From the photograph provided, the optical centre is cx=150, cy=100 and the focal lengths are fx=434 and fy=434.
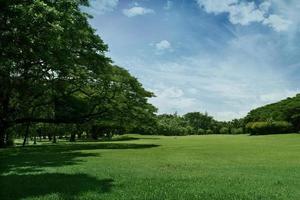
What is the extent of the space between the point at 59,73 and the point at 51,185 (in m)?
21.2

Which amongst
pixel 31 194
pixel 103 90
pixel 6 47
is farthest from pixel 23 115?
pixel 31 194

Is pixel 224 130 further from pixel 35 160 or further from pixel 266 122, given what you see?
pixel 35 160

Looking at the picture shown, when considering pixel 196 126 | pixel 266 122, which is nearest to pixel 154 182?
pixel 266 122

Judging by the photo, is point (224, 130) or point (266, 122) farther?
point (224, 130)

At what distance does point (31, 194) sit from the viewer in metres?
11.9

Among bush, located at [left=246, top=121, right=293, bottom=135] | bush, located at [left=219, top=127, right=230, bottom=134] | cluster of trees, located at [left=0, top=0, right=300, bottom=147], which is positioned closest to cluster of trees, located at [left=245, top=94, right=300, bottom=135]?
bush, located at [left=246, top=121, right=293, bottom=135]

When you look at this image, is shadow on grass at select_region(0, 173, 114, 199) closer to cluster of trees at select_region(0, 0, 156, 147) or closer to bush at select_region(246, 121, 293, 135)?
cluster of trees at select_region(0, 0, 156, 147)

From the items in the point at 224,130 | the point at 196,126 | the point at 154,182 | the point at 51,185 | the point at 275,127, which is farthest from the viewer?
the point at 196,126

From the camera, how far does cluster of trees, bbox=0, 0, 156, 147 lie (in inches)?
708

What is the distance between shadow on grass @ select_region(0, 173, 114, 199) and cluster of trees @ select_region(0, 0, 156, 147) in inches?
233

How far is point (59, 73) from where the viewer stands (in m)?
33.6

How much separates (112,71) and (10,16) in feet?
74.4

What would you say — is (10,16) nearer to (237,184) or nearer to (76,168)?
(76,168)

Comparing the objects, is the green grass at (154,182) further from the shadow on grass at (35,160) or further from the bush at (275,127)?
the bush at (275,127)
